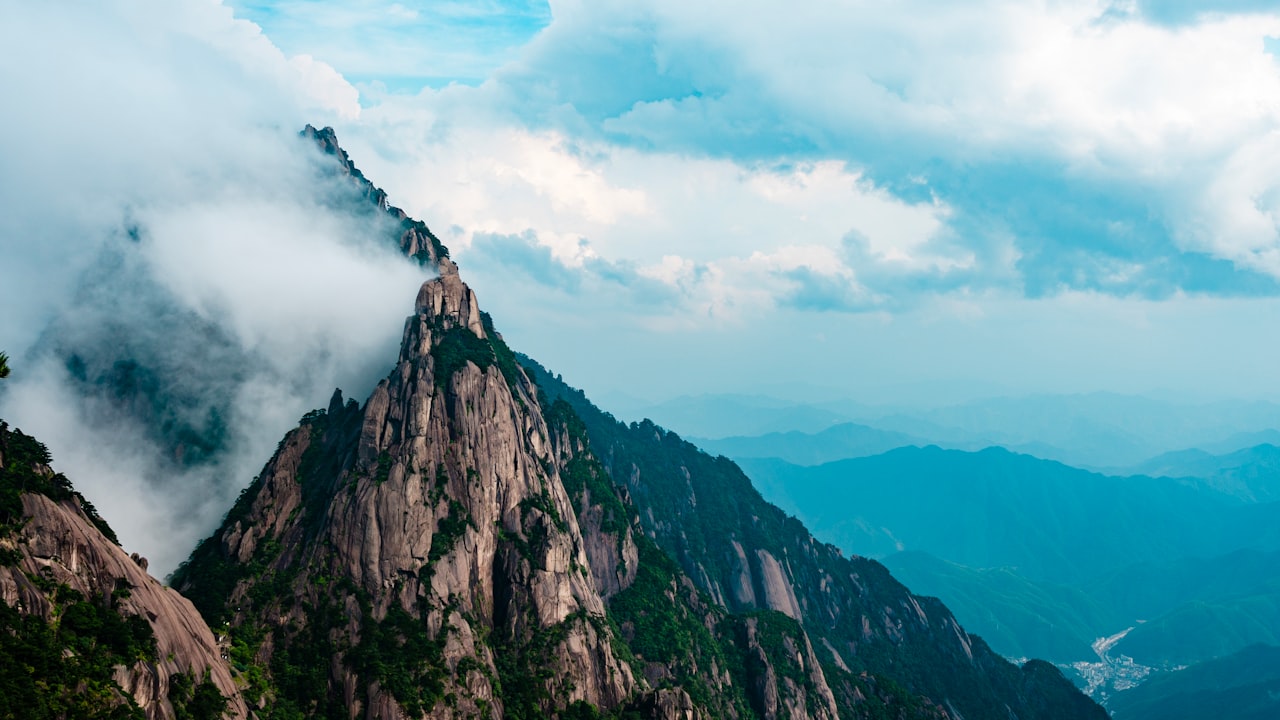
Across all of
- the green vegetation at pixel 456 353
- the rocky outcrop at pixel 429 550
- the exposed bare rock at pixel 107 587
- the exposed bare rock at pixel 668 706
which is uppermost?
the green vegetation at pixel 456 353

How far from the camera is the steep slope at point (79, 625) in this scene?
75.1m

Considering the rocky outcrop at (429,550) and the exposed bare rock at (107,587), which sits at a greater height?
the rocky outcrop at (429,550)

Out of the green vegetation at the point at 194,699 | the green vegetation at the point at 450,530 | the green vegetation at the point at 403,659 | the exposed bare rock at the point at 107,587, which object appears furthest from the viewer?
the green vegetation at the point at 450,530

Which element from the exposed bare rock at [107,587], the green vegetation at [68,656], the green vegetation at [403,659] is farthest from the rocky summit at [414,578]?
the green vegetation at [68,656]

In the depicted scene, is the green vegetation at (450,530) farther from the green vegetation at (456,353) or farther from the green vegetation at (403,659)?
the green vegetation at (456,353)

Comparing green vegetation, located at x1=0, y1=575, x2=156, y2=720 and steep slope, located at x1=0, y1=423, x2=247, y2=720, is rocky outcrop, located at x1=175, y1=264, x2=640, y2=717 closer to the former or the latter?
steep slope, located at x1=0, y1=423, x2=247, y2=720

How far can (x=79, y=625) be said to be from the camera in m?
82.2

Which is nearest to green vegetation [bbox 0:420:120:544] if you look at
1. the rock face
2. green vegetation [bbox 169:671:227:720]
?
green vegetation [bbox 169:671:227:720]

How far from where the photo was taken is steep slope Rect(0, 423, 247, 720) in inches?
2955

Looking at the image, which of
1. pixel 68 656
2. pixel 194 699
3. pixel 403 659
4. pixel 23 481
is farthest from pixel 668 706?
pixel 23 481

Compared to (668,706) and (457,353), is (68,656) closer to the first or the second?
(668,706)

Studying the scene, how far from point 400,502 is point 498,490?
23.8 metres

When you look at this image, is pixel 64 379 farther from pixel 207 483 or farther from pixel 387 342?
pixel 387 342

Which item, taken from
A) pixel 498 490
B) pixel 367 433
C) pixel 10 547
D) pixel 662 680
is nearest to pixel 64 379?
pixel 367 433
